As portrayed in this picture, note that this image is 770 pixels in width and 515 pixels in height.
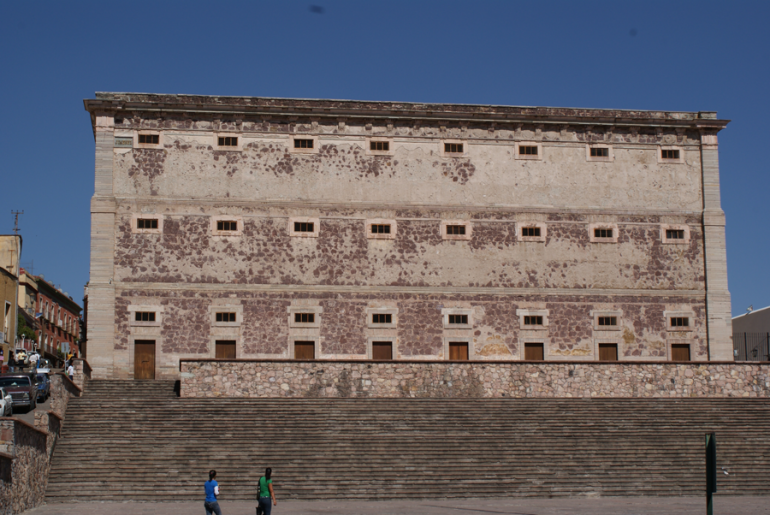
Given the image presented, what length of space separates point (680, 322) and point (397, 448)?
610 inches

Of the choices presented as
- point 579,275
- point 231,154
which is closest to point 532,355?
point 579,275

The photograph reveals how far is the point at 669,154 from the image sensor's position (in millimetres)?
36000

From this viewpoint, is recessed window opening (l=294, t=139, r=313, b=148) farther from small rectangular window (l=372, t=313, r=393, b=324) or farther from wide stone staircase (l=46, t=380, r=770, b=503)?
wide stone staircase (l=46, t=380, r=770, b=503)

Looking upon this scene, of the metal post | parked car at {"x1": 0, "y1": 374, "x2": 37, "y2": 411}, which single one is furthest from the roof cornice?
the metal post

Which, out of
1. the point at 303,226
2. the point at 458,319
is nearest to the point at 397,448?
the point at 458,319

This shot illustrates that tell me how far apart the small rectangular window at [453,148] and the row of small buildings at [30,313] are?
23.0 metres

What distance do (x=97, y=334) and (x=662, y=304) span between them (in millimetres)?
21244

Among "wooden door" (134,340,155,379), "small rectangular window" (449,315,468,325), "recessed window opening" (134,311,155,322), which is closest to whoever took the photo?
"wooden door" (134,340,155,379)

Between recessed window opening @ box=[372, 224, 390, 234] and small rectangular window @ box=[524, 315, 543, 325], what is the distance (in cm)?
624

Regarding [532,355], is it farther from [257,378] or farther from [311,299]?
[257,378]

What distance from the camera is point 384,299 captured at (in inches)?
1325

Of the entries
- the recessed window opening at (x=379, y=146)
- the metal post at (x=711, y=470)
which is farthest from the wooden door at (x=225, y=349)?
the metal post at (x=711, y=470)

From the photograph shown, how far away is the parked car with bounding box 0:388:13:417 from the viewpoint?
2601 cm

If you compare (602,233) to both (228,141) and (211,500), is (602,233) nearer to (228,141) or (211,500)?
(228,141)
